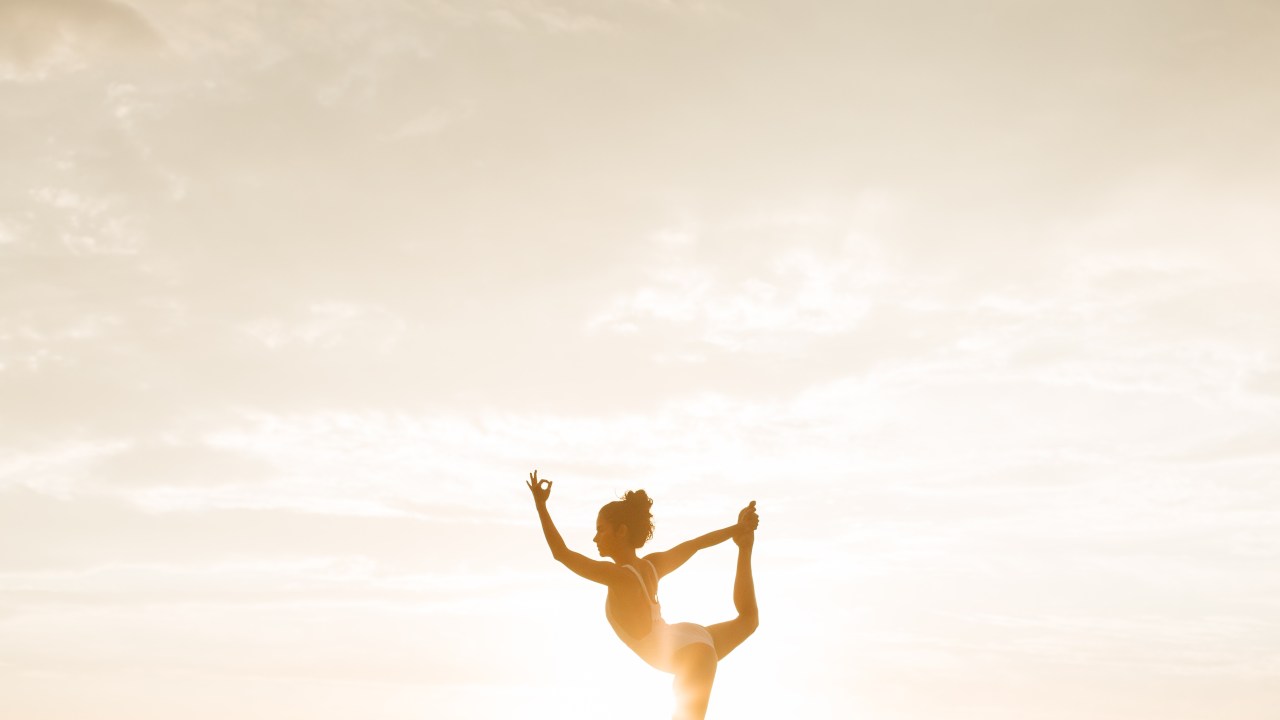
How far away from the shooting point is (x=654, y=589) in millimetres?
14602

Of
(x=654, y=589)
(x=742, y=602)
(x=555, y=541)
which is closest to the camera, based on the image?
(x=555, y=541)

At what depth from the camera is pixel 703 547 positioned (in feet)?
49.9

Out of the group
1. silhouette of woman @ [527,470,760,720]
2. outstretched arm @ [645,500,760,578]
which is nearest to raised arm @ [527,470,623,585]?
silhouette of woman @ [527,470,760,720]

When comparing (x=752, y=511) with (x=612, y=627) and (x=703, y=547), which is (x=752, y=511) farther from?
(x=612, y=627)

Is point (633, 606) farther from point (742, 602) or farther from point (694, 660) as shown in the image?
point (742, 602)

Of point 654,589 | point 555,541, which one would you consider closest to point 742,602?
point 654,589

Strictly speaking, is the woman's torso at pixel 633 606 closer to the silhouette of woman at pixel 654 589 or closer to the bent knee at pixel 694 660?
the silhouette of woman at pixel 654 589

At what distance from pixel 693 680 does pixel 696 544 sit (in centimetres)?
183

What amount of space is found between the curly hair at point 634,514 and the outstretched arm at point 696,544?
1.07 feet

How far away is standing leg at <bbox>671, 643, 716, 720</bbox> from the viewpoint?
545 inches

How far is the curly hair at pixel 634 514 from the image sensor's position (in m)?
14.6

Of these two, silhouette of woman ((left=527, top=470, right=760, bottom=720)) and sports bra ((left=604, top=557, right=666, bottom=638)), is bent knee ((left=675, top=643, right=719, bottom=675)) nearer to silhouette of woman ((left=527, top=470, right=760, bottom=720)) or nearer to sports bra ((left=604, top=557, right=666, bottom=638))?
silhouette of woman ((left=527, top=470, right=760, bottom=720))

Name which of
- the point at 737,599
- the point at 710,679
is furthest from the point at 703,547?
the point at 710,679

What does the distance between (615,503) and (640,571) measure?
85 cm
